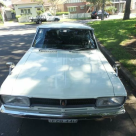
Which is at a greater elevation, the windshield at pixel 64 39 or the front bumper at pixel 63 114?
the windshield at pixel 64 39

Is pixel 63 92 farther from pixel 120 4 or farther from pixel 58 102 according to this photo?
pixel 120 4

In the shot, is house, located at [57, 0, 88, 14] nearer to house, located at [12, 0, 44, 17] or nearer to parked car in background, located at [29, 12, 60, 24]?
house, located at [12, 0, 44, 17]

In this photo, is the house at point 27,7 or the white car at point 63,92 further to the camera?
the house at point 27,7

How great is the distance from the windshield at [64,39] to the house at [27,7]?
1332 inches

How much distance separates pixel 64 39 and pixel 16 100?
195 centimetres

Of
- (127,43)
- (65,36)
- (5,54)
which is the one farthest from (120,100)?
(5,54)

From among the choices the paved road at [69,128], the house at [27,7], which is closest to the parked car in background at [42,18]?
the house at [27,7]

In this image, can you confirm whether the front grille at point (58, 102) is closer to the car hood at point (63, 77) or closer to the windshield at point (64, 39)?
the car hood at point (63, 77)

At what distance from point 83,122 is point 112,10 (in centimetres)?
4154

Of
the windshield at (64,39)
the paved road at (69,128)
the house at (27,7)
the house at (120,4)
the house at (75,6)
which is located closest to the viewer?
the paved road at (69,128)

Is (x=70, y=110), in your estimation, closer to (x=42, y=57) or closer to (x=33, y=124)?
(x=33, y=124)

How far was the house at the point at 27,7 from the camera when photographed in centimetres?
3403

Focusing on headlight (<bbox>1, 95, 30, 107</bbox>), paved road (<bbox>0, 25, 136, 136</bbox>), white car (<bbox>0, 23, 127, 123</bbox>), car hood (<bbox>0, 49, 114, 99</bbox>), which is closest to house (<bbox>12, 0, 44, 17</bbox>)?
car hood (<bbox>0, 49, 114, 99</bbox>)

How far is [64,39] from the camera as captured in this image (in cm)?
364
